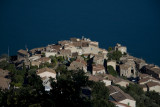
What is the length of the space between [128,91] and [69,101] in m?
11.7

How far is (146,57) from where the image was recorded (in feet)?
157

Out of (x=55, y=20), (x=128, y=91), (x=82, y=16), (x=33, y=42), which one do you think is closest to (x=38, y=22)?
(x=55, y=20)

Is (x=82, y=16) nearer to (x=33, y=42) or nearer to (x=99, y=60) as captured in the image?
(x=33, y=42)

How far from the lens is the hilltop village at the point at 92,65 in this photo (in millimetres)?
23969

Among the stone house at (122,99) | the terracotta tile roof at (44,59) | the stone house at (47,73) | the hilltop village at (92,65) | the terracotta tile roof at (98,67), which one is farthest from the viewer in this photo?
the terracotta tile roof at (44,59)

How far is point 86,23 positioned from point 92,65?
51.1 m

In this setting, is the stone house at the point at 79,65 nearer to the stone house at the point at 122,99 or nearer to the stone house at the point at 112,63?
the stone house at the point at 112,63

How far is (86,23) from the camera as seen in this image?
77312 mm

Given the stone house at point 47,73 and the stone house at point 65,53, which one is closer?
the stone house at point 47,73

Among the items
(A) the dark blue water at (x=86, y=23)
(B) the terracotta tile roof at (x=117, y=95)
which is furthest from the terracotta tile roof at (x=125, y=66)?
(A) the dark blue water at (x=86, y=23)

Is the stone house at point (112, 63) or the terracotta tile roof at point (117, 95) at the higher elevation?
the stone house at point (112, 63)

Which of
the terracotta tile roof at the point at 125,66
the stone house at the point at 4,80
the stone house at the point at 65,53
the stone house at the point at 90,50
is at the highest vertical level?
the stone house at the point at 90,50

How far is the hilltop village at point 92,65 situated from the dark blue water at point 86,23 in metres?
16.0

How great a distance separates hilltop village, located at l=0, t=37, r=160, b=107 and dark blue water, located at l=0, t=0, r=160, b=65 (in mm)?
15993
